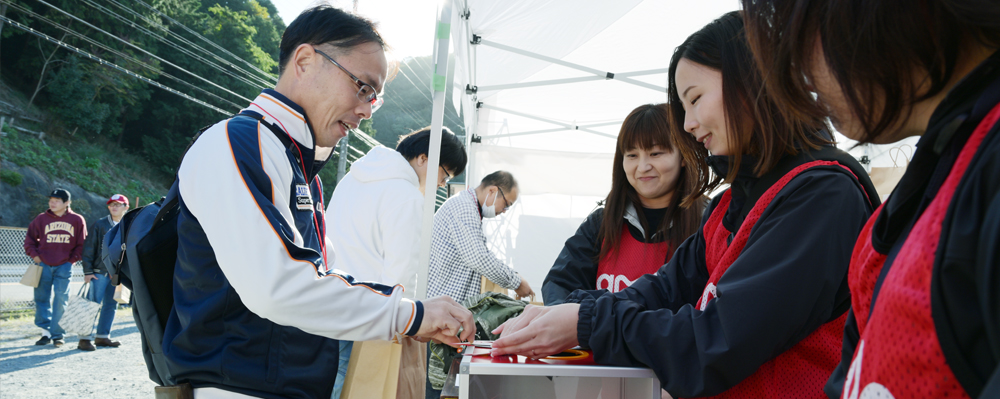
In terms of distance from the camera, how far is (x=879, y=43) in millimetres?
503

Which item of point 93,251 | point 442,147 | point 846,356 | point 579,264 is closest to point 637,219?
point 579,264

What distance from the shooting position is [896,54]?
1.64ft

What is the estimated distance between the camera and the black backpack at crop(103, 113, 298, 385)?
118 cm

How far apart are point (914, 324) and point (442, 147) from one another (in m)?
3.14

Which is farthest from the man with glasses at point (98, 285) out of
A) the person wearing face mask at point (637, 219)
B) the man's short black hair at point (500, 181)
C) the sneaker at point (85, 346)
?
the person wearing face mask at point (637, 219)

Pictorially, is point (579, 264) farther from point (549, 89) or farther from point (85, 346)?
point (85, 346)

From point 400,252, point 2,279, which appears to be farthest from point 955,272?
point 2,279

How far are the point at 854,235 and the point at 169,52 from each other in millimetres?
34999

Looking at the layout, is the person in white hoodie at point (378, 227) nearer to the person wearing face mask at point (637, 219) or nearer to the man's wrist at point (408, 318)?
the person wearing face mask at point (637, 219)

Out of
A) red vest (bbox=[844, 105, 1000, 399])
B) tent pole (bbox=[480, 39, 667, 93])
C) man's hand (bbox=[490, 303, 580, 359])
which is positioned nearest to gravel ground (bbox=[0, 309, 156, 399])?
tent pole (bbox=[480, 39, 667, 93])

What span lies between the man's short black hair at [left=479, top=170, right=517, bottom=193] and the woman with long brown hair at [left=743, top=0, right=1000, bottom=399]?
385 cm

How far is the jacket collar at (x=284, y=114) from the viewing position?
1.33 meters

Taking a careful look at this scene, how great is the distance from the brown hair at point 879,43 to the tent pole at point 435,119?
209cm

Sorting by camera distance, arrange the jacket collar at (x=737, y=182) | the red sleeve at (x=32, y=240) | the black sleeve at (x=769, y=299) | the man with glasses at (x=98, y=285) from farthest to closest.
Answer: the red sleeve at (x=32, y=240)
the man with glasses at (x=98, y=285)
the jacket collar at (x=737, y=182)
the black sleeve at (x=769, y=299)
